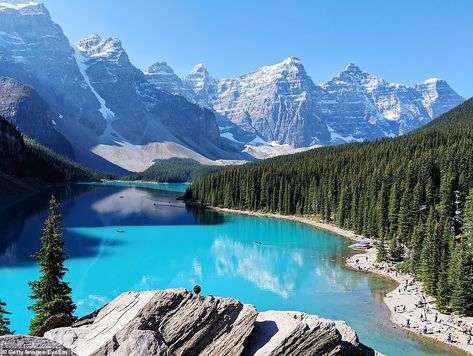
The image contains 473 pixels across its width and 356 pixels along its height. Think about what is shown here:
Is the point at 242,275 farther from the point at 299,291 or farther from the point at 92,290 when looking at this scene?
the point at 92,290

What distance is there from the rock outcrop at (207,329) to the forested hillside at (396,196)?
36374 mm

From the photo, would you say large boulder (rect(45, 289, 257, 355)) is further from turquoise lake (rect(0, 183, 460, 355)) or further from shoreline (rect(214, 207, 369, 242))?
shoreline (rect(214, 207, 369, 242))

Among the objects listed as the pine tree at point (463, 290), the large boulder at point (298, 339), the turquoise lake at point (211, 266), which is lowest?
the turquoise lake at point (211, 266)

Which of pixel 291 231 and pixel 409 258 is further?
pixel 291 231

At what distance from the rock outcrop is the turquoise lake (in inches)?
987

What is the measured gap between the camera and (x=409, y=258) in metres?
62.9

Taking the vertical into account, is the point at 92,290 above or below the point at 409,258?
below

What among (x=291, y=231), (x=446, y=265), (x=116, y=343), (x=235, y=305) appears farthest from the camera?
(x=291, y=231)

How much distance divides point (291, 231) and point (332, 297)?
5690cm

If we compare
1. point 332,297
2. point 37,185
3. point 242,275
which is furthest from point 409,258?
point 37,185

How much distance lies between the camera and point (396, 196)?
94188mm

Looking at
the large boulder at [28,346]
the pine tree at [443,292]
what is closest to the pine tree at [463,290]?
the pine tree at [443,292]

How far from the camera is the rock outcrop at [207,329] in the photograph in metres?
13.5

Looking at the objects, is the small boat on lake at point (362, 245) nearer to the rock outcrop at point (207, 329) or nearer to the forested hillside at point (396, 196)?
the forested hillside at point (396, 196)
